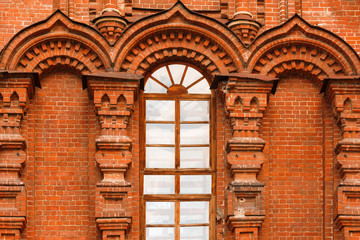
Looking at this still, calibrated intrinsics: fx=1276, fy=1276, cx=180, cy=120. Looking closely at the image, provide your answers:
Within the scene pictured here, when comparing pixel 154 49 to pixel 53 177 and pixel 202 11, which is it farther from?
pixel 53 177

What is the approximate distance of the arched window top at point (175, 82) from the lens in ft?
57.7

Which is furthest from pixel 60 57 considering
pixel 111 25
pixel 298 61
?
pixel 298 61

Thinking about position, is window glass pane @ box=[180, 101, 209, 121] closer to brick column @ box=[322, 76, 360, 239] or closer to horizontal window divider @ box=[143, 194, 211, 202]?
horizontal window divider @ box=[143, 194, 211, 202]

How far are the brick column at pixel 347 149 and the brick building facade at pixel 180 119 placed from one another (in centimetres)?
2

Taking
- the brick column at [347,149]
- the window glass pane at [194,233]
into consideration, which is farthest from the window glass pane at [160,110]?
the brick column at [347,149]

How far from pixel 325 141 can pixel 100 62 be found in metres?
3.24

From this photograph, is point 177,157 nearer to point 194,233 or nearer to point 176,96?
point 176,96

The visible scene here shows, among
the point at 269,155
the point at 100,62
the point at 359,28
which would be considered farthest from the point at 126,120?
the point at 359,28

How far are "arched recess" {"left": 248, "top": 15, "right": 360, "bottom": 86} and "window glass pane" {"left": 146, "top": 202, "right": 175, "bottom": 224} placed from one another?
7.10 feet

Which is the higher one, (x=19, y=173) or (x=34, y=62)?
(x=34, y=62)

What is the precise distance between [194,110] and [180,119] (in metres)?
0.24

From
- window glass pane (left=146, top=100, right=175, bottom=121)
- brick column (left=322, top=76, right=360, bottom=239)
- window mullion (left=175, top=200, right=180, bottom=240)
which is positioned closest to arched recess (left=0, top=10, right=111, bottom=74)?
window glass pane (left=146, top=100, right=175, bottom=121)

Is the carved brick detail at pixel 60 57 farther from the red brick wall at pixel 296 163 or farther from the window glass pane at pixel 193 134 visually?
the red brick wall at pixel 296 163

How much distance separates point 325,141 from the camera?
683 inches
